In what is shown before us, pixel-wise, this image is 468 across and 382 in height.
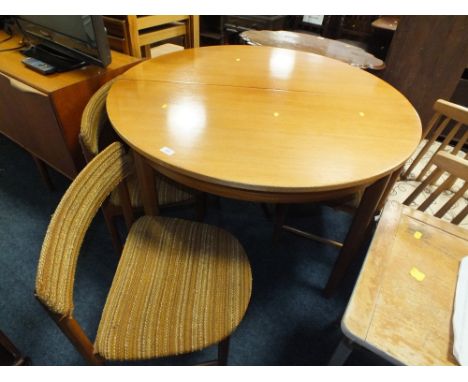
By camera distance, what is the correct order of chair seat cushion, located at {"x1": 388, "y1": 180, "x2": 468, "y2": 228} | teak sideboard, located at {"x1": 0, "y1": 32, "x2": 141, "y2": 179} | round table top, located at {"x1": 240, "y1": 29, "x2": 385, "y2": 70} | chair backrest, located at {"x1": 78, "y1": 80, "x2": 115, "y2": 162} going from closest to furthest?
chair backrest, located at {"x1": 78, "y1": 80, "x2": 115, "y2": 162} → teak sideboard, located at {"x1": 0, "y1": 32, "x2": 141, "y2": 179} → chair seat cushion, located at {"x1": 388, "y1": 180, "x2": 468, "y2": 228} → round table top, located at {"x1": 240, "y1": 29, "x2": 385, "y2": 70}

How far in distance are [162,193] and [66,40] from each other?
845 millimetres

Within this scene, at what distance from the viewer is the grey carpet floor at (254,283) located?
114 centimetres

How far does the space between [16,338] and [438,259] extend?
156cm

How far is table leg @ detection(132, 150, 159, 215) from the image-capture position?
0.95 metres

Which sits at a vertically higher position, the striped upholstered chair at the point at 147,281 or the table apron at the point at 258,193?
the table apron at the point at 258,193

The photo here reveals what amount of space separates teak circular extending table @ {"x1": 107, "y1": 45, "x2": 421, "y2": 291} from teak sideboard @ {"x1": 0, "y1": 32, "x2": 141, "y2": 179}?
0.24 meters

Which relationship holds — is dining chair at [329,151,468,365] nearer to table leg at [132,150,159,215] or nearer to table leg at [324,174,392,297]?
table leg at [324,174,392,297]

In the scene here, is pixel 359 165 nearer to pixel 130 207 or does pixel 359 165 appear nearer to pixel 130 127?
pixel 130 127

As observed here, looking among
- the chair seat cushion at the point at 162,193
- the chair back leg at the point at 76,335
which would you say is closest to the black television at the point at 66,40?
the chair seat cushion at the point at 162,193

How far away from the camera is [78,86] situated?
124 centimetres

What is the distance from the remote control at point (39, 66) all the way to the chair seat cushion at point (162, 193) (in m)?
0.61

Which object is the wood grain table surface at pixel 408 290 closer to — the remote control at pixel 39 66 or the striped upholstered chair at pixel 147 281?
the striped upholstered chair at pixel 147 281

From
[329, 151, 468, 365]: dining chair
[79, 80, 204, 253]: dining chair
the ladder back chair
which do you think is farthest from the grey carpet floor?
the ladder back chair

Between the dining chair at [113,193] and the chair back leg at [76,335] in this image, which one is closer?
the chair back leg at [76,335]
